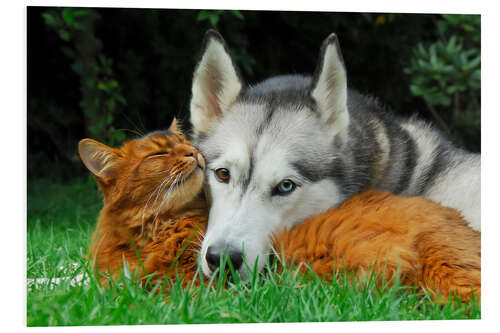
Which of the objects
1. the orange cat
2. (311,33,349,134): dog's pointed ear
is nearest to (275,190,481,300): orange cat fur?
the orange cat

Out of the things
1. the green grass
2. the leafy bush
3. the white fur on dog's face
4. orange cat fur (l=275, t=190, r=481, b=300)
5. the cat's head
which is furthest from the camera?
the leafy bush

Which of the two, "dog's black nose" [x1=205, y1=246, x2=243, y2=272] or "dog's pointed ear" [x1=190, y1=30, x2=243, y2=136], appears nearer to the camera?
"dog's black nose" [x1=205, y1=246, x2=243, y2=272]

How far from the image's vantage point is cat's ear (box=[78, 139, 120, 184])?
2.86 meters

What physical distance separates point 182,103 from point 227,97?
1.11ft

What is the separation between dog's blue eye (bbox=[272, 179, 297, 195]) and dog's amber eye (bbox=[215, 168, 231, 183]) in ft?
0.78

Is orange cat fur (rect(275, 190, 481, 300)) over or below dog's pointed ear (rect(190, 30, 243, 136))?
below

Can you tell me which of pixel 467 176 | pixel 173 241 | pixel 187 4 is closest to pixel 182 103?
pixel 187 4

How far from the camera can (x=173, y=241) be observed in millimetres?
2807

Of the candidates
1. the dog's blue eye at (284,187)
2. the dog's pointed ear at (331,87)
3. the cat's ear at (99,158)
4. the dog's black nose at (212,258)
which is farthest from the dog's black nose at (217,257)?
the dog's pointed ear at (331,87)

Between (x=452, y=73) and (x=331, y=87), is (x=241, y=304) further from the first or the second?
(x=452, y=73)

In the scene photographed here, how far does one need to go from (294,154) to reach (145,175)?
73 cm

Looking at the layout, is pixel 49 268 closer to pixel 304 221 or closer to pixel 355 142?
pixel 304 221

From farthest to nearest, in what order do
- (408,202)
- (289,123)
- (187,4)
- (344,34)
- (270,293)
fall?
(344,34)
(187,4)
(289,123)
(408,202)
(270,293)

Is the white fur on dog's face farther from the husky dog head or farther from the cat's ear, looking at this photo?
the cat's ear
